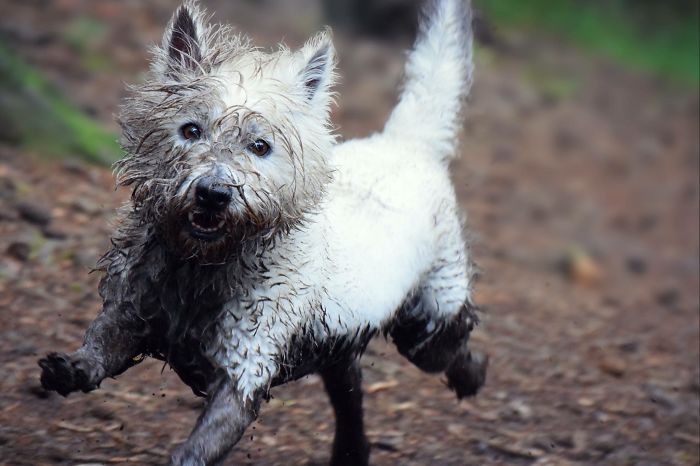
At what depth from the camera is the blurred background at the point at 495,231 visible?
233 inches

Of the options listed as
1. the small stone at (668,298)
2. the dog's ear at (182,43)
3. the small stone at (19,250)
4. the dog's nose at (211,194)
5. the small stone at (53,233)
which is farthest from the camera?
the small stone at (668,298)

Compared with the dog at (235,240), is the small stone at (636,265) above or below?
above

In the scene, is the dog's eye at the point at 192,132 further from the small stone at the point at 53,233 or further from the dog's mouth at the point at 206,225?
the small stone at the point at 53,233

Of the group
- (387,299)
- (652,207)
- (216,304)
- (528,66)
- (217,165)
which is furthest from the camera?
(528,66)

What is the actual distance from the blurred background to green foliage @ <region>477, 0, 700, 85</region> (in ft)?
0.14

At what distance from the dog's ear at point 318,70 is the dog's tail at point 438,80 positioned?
1071 millimetres

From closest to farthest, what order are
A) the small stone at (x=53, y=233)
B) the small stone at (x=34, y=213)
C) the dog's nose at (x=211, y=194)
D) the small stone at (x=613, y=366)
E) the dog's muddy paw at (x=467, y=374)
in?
the dog's nose at (x=211, y=194), the dog's muddy paw at (x=467, y=374), the small stone at (x=53, y=233), the small stone at (x=34, y=213), the small stone at (x=613, y=366)

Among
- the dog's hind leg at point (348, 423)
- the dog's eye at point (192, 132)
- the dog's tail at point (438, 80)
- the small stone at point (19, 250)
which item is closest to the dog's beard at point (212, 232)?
the dog's eye at point (192, 132)

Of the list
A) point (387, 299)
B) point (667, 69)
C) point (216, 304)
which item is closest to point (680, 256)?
point (667, 69)

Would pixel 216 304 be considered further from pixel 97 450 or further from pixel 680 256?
pixel 680 256

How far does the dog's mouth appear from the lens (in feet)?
12.6

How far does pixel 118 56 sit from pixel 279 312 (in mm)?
8724

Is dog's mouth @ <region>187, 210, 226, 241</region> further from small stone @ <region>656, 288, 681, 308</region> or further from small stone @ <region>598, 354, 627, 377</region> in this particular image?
small stone @ <region>656, 288, 681, 308</region>

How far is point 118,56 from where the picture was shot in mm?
12250
